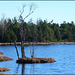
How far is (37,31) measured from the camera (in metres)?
135

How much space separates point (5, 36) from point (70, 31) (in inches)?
2084

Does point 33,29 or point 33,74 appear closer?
point 33,74

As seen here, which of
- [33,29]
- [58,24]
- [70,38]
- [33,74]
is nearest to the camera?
[33,74]

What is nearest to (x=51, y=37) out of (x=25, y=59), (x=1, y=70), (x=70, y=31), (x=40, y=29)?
(x=40, y=29)

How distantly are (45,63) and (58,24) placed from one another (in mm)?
132546

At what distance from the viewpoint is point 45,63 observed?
41.0 metres

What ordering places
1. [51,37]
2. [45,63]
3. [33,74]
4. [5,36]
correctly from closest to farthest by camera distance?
[33,74] → [45,63] → [5,36] → [51,37]

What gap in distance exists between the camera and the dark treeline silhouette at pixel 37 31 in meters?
121

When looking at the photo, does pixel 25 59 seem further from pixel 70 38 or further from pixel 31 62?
pixel 70 38

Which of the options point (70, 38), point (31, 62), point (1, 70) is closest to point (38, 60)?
point (31, 62)

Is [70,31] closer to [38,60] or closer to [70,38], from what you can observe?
[70,38]

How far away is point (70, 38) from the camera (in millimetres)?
153500

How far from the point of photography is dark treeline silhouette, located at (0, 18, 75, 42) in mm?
120812

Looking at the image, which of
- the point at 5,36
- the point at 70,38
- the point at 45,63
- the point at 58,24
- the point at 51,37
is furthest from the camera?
the point at 58,24
